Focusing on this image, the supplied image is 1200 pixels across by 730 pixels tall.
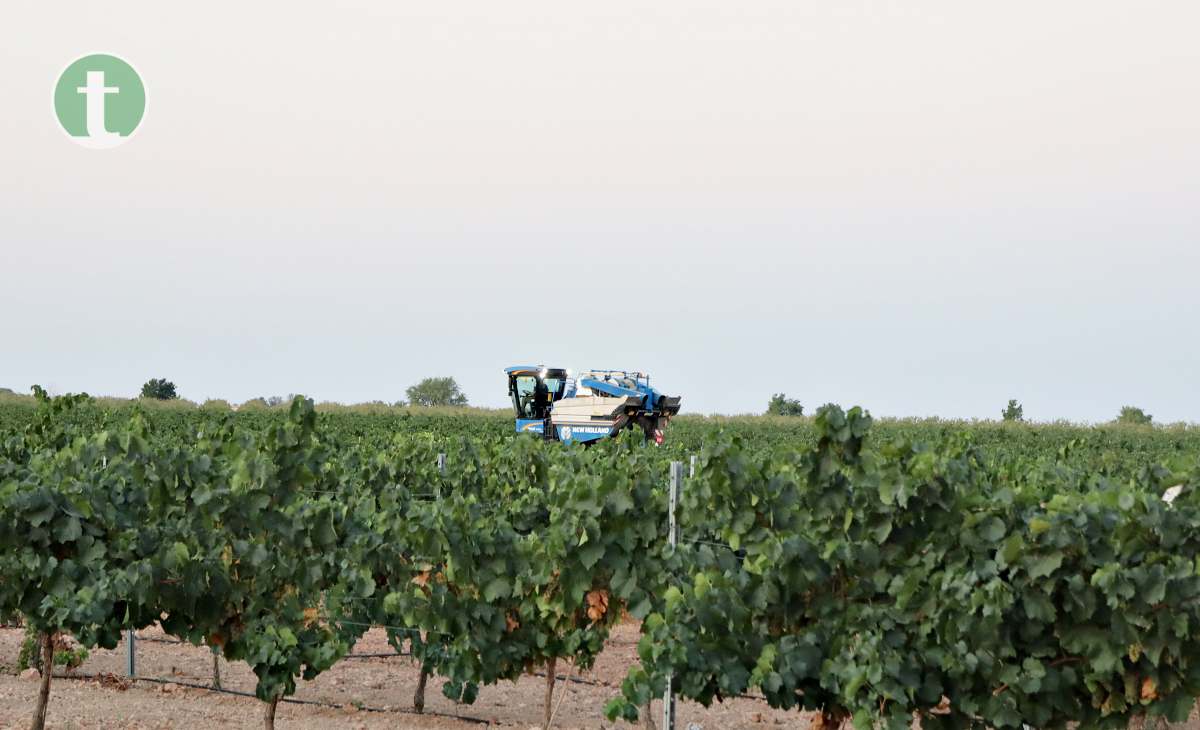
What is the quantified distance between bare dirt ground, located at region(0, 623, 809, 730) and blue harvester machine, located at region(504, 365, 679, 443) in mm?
19282

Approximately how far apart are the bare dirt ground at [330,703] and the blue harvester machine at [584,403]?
19282mm

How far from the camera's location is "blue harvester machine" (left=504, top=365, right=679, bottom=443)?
30922 mm

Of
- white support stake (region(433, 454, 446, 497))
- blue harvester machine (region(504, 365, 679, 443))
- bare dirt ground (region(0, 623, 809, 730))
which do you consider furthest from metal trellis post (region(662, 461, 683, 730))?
blue harvester machine (region(504, 365, 679, 443))

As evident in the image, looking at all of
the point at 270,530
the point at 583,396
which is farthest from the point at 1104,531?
the point at 583,396

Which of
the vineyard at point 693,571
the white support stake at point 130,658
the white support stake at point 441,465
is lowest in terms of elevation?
the white support stake at point 130,658

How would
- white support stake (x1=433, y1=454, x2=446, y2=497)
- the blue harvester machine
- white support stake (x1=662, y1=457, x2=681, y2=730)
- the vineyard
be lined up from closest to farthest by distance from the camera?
the vineyard
white support stake (x1=662, y1=457, x2=681, y2=730)
white support stake (x1=433, y1=454, x2=446, y2=497)
the blue harvester machine

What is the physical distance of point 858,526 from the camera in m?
6.46

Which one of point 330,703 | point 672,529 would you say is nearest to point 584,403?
point 330,703

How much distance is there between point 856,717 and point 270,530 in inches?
159

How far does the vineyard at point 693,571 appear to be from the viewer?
6242 millimetres

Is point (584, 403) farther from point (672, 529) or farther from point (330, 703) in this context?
point (672, 529)

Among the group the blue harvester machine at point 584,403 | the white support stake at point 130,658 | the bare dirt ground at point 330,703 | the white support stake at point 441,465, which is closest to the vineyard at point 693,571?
the bare dirt ground at point 330,703

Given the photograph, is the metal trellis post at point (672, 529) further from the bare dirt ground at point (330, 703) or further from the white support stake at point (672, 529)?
the bare dirt ground at point (330, 703)

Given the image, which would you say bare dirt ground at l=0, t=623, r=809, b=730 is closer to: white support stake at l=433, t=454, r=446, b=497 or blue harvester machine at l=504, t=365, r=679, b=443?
white support stake at l=433, t=454, r=446, b=497
